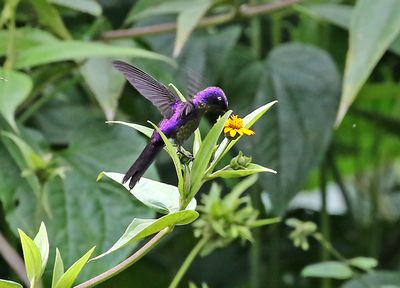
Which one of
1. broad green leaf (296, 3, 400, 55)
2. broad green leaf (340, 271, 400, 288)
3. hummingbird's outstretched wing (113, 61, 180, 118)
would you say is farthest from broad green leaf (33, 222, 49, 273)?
broad green leaf (296, 3, 400, 55)

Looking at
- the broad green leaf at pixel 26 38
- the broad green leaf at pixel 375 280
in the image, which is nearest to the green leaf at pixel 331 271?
the broad green leaf at pixel 375 280

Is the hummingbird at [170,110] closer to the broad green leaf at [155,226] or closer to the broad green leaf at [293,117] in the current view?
the broad green leaf at [155,226]

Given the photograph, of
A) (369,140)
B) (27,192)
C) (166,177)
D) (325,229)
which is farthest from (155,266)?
(369,140)

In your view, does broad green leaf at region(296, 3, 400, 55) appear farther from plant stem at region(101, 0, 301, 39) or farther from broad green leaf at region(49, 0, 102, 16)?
broad green leaf at region(49, 0, 102, 16)

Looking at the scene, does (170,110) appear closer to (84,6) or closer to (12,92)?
(12,92)

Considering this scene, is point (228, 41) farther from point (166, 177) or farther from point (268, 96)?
point (166, 177)

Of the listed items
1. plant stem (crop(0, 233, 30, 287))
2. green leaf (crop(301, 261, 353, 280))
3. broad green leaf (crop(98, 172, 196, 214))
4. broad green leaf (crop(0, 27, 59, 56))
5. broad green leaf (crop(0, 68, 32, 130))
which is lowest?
green leaf (crop(301, 261, 353, 280))
